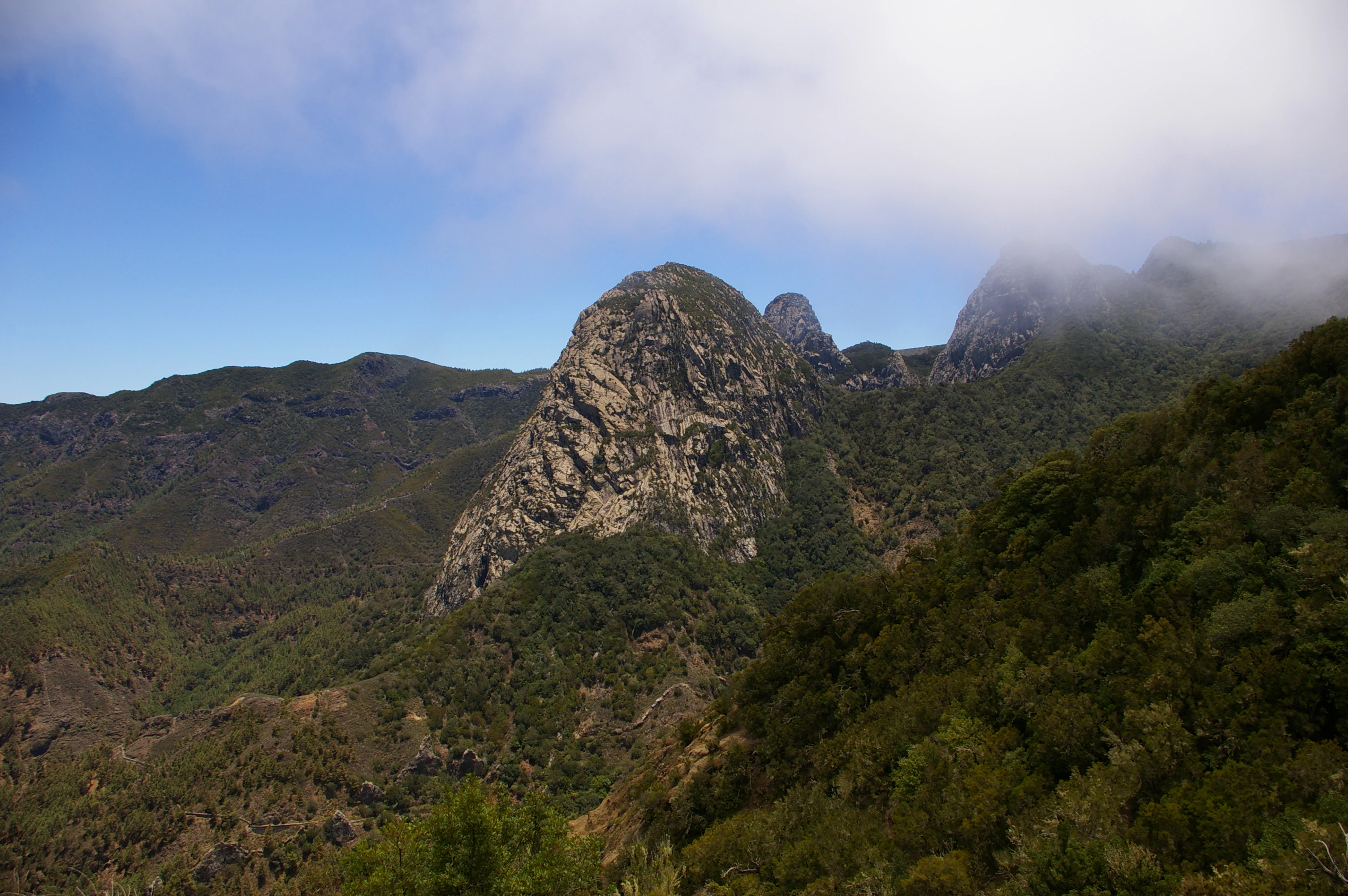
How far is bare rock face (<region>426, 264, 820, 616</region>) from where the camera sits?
154000 mm

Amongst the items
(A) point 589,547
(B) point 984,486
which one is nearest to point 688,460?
(A) point 589,547

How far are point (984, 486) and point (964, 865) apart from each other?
5494 inches

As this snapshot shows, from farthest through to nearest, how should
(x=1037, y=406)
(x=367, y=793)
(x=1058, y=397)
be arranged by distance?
(x=1037, y=406), (x=1058, y=397), (x=367, y=793)

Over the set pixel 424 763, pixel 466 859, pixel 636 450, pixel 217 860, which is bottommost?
pixel 217 860

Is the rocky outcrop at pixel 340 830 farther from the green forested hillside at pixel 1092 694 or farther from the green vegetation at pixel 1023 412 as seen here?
the green vegetation at pixel 1023 412

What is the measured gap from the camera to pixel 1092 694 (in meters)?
34.5

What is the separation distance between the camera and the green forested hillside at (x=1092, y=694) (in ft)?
80.6

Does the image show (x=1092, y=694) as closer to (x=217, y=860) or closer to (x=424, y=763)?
(x=424, y=763)

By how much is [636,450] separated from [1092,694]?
134519 millimetres

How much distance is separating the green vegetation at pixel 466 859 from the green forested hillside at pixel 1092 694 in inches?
427

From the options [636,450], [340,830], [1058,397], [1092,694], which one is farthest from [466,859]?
[1058,397]

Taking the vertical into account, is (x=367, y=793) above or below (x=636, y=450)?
below

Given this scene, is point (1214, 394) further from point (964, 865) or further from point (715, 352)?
point (715, 352)

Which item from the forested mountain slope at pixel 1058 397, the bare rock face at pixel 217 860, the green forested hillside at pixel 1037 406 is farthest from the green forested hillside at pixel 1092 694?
the green forested hillside at pixel 1037 406
